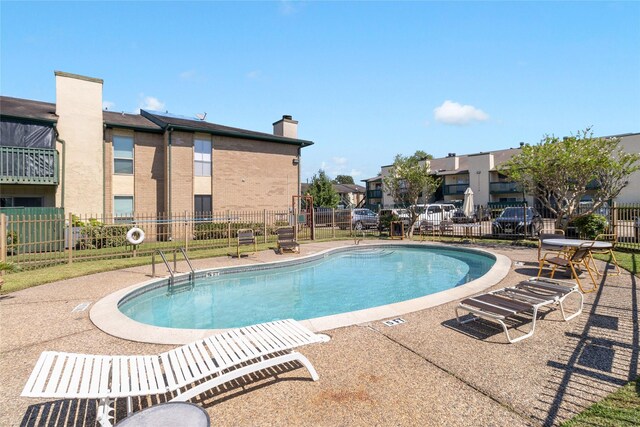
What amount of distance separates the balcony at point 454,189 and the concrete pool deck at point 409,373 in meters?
40.9

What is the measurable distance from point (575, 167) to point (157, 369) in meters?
16.1

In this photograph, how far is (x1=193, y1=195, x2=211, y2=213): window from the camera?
20078mm

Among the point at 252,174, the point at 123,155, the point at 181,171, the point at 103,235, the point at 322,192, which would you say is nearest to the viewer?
the point at 103,235

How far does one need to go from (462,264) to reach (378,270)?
361 centimetres

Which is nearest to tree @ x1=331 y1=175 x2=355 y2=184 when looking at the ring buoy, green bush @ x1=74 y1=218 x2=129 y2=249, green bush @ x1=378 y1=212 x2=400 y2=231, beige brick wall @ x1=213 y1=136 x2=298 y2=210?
beige brick wall @ x1=213 y1=136 x2=298 y2=210

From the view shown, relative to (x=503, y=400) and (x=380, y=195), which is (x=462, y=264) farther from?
(x=380, y=195)

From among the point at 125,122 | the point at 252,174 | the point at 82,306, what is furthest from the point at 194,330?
the point at 125,122

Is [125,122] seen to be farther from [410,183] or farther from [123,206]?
[410,183]

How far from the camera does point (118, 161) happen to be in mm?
18688

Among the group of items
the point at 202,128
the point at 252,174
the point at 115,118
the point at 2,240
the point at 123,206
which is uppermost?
the point at 115,118

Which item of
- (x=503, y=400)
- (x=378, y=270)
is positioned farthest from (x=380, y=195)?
(x=503, y=400)

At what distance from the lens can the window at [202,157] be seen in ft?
65.6

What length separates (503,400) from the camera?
131 inches

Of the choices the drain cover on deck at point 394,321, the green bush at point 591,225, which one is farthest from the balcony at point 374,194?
the drain cover on deck at point 394,321
